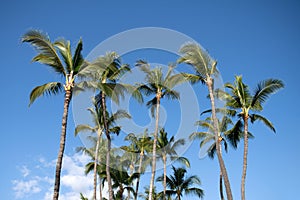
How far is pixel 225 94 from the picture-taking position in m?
23.5

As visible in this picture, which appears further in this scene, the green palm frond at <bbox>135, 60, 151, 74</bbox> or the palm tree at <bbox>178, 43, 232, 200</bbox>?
the green palm frond at <bbox>135, 60, 151, 74</bbox>

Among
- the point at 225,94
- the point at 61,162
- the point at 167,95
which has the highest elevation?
the point at 167,95

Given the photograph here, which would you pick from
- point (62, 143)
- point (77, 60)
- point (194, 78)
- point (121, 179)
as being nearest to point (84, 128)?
point (121, 179)

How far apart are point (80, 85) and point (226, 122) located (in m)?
17.9

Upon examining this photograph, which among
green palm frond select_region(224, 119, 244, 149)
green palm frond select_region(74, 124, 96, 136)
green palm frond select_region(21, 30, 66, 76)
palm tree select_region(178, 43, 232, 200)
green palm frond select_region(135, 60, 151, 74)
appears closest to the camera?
green palm frond select_region(21, 30, 66, 76)

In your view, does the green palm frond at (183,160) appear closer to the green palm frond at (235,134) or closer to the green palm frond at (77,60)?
the green palm frond at (235,134)

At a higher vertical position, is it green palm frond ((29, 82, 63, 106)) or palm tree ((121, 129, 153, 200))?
palm tree ((121, 129, 153, 200))

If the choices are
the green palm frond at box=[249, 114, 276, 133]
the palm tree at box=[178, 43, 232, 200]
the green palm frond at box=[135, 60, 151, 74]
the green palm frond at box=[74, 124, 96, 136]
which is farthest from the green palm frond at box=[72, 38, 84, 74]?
the green palm frond at box=[74, 124, 96, 136]

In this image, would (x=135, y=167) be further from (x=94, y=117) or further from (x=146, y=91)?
(x=146, y=91)

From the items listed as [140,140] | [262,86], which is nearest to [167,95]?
[262,86]

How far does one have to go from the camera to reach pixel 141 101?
74.6ft

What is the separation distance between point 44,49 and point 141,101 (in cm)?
904

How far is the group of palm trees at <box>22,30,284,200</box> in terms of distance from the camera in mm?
15727

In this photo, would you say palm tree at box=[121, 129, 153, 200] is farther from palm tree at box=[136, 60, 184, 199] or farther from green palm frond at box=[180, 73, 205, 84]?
green palm frond at box=[180, 73, 205, 84]
